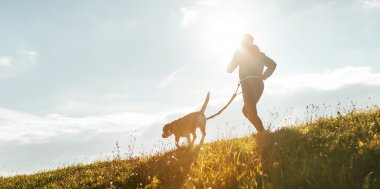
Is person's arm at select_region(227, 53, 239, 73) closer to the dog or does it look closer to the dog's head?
the dog

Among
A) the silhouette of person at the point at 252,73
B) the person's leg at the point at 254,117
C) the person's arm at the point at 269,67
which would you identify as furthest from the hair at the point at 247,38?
the person's leg at the point at 254,117

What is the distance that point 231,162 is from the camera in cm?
778

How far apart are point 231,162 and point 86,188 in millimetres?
4250

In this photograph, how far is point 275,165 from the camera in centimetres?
750

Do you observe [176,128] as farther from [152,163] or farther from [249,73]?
[249,73]

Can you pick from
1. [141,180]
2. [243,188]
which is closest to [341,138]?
[243,188]

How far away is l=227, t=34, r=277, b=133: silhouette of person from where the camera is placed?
10.9 m

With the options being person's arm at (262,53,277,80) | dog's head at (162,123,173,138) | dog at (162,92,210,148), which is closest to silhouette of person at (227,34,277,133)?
person's arm at (262,53,277,80)

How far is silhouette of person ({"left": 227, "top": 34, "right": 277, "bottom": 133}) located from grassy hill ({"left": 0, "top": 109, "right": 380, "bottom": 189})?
31.8 inches

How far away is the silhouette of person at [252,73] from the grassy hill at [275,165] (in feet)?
2.65

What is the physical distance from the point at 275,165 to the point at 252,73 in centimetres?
389

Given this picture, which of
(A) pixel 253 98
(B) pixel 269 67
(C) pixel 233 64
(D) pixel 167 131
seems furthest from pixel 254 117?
(D) pixel 167 131

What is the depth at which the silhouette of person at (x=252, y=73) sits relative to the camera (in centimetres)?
1086

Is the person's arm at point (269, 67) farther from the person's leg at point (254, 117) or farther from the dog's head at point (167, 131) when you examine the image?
the dog's head at point (167, 131)
